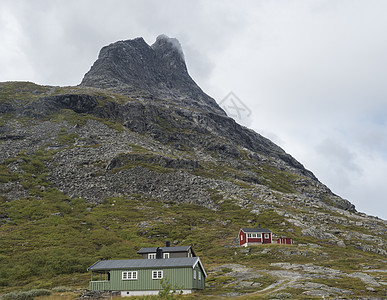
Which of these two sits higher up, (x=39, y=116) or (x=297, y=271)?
(x=39, y=116)

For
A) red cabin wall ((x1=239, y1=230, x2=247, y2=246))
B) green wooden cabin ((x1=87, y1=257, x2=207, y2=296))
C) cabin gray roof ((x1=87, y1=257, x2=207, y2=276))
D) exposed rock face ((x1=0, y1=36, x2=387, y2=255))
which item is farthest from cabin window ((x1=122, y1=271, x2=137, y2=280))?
exposed rock face ((x1=0, y1=36, x2=387, y2=255))

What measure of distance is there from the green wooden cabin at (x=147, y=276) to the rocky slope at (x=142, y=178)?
9.41 m

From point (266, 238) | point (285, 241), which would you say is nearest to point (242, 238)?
point (266, 238)

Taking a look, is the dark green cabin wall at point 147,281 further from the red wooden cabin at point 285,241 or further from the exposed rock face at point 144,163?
the exposed rock face at point 144,163

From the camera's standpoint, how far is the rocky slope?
86.6 metres

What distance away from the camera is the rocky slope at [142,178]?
86.6m

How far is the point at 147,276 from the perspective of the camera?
42.3 metres

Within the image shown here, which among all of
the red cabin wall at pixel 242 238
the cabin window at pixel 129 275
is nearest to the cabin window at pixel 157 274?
the cabin window at pixel 129 275

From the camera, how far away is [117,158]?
123812mm

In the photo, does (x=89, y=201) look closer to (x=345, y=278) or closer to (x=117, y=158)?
(x=117, y=158)

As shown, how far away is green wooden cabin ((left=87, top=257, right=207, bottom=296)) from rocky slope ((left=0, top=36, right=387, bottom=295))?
941cm

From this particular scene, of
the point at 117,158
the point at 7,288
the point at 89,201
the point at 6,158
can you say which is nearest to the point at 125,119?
the point at 117,158

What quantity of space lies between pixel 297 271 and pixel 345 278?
27.9 ft

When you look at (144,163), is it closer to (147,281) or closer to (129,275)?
(129,275)
